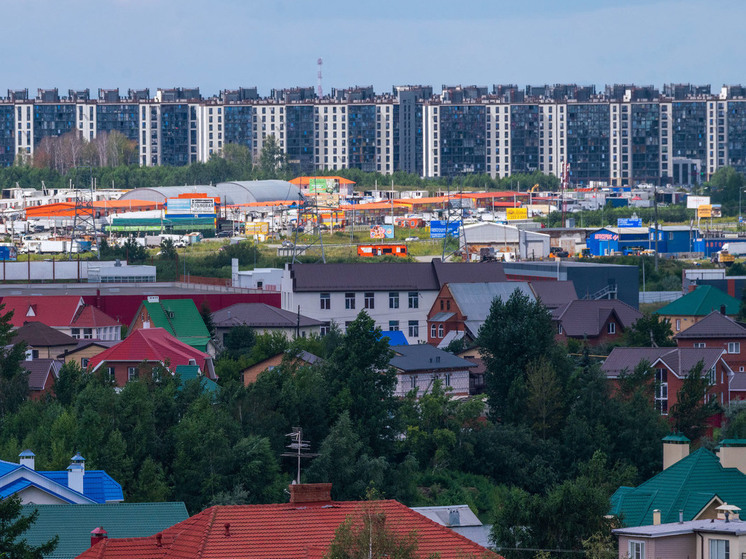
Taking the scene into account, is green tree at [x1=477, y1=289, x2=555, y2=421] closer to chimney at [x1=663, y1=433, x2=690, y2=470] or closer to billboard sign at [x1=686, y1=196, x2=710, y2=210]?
chimney at [x1=663, y1=433, x2=690, y2=470]

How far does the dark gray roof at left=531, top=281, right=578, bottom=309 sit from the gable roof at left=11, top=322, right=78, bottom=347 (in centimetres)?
1917

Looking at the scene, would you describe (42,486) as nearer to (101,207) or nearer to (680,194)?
(101,207)

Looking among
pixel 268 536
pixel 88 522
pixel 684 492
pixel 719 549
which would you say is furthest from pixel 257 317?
pixel 268 536

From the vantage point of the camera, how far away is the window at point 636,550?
816 inches

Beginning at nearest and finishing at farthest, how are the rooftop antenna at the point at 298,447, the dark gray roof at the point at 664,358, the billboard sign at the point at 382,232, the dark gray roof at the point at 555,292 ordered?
1. the rooftop antenna at the point at 298,447
2. the dark gray roof at the point at 664,358
3. the dark gray roof at the point at 555,292
4. the billboard sign at the point at 382,232

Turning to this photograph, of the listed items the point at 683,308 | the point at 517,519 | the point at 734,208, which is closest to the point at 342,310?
the point at 683,308

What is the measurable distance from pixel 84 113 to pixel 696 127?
67.1 metres

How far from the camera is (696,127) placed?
172m

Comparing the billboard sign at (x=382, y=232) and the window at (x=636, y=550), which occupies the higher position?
the billboard sign at (x=382, y=232)

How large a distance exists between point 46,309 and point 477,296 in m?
16.6

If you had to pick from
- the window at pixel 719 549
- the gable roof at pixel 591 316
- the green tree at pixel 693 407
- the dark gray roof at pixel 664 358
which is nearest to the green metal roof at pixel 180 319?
the gable roof at pixel 591 316

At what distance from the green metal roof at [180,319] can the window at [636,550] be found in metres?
33.3

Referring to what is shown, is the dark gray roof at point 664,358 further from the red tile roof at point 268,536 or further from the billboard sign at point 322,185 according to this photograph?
the billboard sign at point 322,185

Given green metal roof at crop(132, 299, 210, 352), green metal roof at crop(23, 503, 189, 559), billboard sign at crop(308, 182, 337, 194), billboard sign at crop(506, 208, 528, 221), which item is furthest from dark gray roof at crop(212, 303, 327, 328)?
billboard sign at crop(308, 182, 337, 194)
